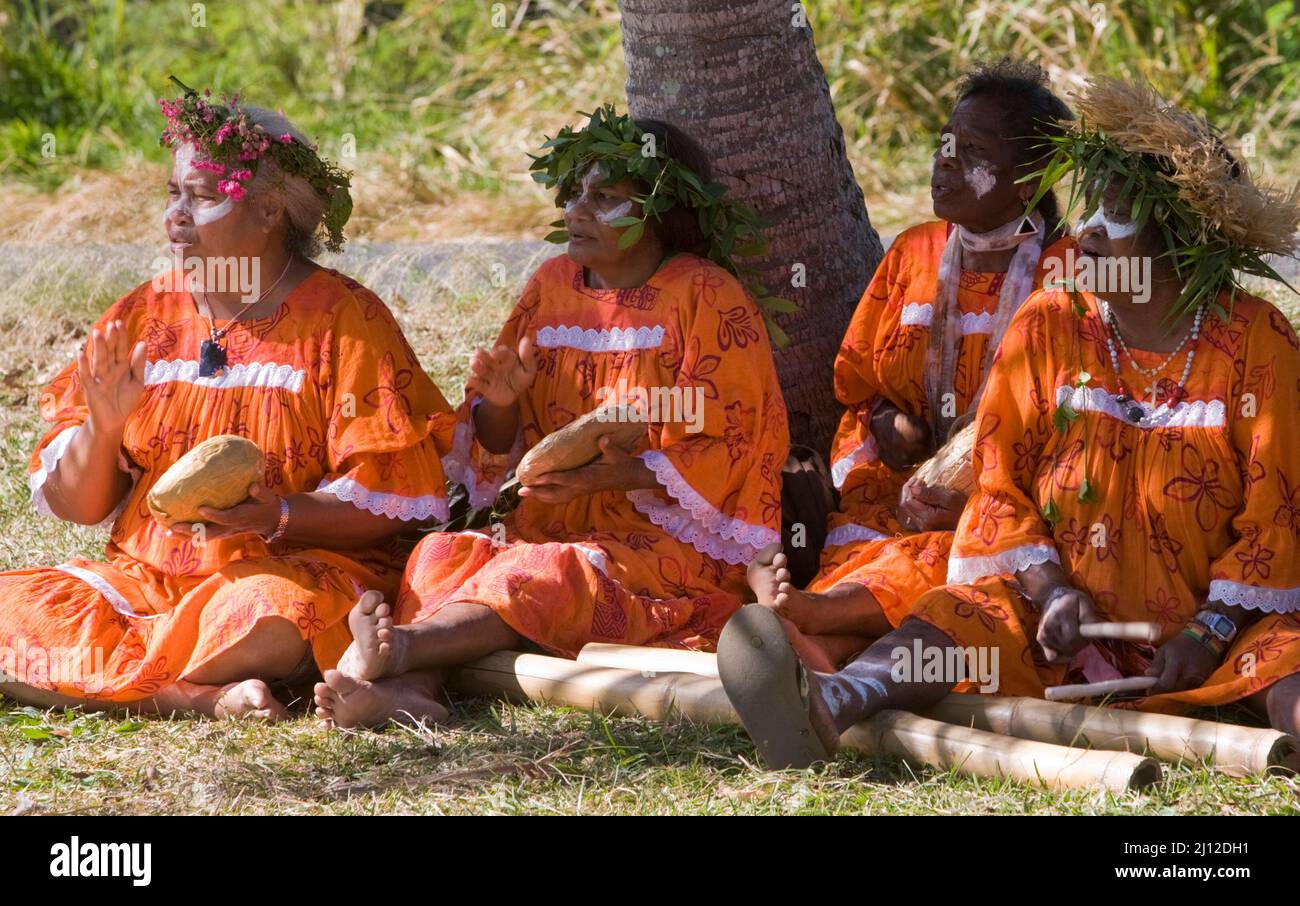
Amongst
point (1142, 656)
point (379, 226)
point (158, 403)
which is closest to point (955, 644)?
point (1142, 656)

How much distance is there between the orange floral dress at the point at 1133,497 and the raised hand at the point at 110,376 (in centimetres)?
222

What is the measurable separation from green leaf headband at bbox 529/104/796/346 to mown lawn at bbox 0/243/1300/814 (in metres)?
1.49

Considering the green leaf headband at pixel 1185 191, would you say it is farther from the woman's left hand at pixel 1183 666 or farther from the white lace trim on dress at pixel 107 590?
the white lace trim on dress at pixel 107 590

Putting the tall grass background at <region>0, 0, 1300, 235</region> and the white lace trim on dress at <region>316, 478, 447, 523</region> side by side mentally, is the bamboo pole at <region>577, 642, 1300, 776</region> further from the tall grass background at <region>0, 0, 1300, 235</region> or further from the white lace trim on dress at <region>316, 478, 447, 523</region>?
the tall grass background at <region>0, 0, 1300, 235</region>

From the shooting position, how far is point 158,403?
5223 millimetres

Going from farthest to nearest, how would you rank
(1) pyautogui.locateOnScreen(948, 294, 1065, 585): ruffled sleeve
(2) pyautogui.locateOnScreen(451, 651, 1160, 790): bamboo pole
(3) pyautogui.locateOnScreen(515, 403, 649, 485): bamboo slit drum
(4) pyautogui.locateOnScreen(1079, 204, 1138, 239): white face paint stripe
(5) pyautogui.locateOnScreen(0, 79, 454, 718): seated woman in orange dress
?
(3) pyautogui.locateOnScreen(515, 403, 649, 485): bamboo slit drum < (5) pyautogui.locateOnScreen(0, 79, 454, 718): seated woman in orange dress < (1) pyautogui.locateOnScreen(948, 294, 1065, 585): ruffled sleeve < (4) pyautogui.locateOnScreen(1079, 204, 1138, 239): white face paint stripe < (2) pyautogui.locateOnScreen(451, 651, 1160, 790): bamboo pole

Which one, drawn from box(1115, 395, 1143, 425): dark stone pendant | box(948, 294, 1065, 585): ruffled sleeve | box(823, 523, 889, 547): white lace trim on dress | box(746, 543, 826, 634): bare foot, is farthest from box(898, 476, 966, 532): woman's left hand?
box(1115, 395, 1143, 425): dark stone pendant

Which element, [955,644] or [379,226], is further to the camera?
[379,226]

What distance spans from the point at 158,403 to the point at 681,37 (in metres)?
2.10

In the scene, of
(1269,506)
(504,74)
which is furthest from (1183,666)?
(504,74)

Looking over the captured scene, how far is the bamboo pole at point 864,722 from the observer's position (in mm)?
4000

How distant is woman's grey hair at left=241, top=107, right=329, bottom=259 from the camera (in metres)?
5.18

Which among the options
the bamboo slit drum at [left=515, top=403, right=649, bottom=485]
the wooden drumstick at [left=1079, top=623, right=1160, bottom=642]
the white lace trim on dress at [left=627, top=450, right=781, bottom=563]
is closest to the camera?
the wooden drumstick at [left=1079, top=623, right=1160, bottom=642]

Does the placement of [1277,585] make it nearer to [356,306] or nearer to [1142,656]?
[1142,656]
